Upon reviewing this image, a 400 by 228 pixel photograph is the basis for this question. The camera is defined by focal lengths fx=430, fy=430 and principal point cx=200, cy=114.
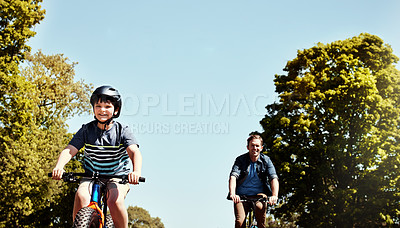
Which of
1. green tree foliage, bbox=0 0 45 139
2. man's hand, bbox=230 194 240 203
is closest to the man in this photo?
A: man's hand, bbox=230 194 240 203

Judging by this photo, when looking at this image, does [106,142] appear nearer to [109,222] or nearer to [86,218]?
[109,222]

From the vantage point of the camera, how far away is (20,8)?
69.9 ft

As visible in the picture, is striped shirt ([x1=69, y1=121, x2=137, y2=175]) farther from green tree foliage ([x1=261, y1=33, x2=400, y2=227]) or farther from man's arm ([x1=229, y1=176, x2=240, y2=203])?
green tree foliage ([x1=261, y1=33, x2=400, y2=227])

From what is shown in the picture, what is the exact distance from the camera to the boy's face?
548 centimetres

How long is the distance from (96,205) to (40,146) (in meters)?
22.8

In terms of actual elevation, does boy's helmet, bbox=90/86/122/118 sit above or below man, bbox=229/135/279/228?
above

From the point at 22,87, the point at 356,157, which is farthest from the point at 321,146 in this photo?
the point at 22,87

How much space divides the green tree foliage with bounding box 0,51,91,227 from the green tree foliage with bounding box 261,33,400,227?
13.4 metres

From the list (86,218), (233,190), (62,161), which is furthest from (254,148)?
(86,218)

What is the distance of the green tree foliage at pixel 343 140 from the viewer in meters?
23.0

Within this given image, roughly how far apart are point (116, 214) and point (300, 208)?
870 inches

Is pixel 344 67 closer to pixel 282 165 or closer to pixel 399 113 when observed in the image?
pixel 399 113

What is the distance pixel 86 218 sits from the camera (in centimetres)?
451

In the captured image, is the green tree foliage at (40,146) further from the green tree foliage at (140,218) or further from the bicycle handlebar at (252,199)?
the green tree foliage at (140,218)
